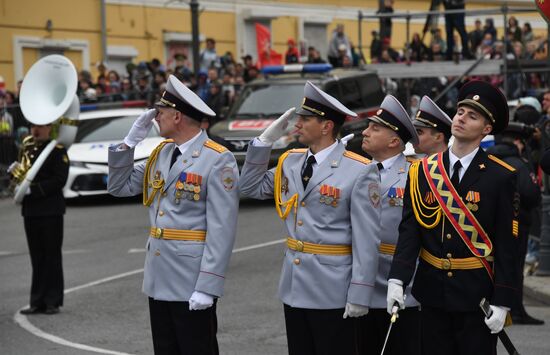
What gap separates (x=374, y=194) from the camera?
21.6 ft

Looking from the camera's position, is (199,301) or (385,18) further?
(385,18)

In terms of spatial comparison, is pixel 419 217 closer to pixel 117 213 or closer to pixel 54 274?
pixel 54 274

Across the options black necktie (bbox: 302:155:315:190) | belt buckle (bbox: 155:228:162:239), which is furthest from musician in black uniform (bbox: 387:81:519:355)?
belt buckle (bbox: 155:228:162:239)

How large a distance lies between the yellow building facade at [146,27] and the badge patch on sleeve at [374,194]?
22353 mm

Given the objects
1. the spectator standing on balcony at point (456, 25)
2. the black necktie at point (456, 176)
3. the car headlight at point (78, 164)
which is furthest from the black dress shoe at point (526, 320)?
the spectator standing on balcony at point (456, 25)

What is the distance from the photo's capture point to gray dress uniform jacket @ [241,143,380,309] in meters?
6.44

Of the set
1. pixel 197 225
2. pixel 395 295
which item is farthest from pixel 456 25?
pixel 395 295

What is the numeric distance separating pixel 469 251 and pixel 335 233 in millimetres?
811

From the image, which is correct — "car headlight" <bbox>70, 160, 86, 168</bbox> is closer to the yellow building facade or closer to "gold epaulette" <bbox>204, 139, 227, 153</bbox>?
the yellow building facade

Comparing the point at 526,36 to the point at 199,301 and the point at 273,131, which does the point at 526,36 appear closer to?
the point at 273,131

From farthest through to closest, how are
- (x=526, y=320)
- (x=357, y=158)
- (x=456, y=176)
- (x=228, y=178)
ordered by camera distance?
1. (x=526, y=320)
2. (x=228, y=178)
3. (x=357, y=158)
4. (x=456, y=176)

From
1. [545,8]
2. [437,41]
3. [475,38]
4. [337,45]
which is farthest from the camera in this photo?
[337,45]

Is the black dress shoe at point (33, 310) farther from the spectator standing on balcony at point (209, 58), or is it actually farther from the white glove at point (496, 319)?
the spectator standing on balcony at point (209, 58)

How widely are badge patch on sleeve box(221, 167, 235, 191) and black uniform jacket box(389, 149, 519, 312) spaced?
1086mm
